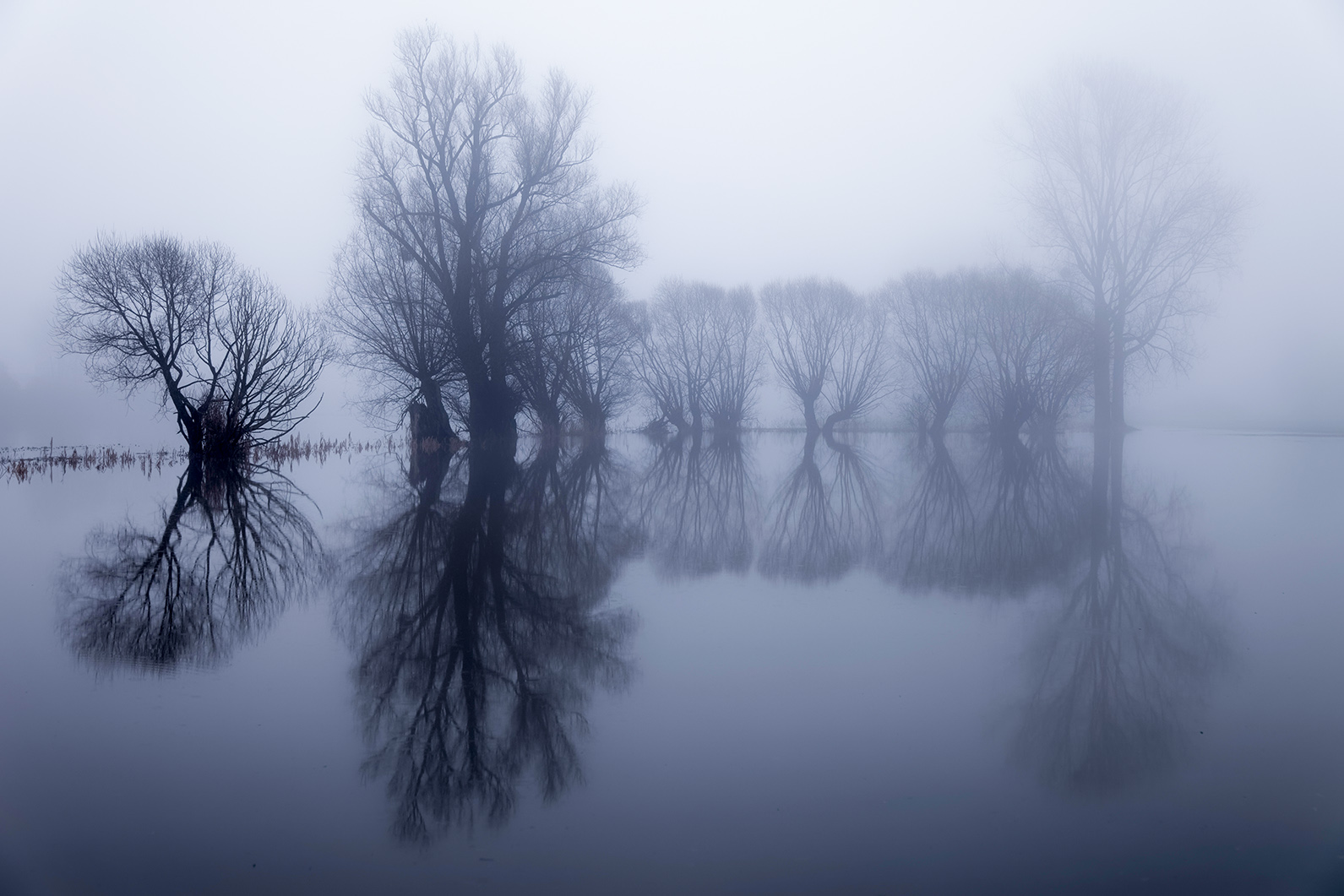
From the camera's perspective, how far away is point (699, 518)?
31.2ft

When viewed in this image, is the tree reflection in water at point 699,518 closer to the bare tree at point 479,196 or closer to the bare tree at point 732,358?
the bare tree at point 479,196

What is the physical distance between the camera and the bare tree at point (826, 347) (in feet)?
124

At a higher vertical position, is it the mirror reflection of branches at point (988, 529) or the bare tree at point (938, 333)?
the bare tree at point (938, 333)

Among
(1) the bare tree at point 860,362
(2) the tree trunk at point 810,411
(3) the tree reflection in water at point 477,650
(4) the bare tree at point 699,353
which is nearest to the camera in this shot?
(3) the tree reflection in water at point 477,650

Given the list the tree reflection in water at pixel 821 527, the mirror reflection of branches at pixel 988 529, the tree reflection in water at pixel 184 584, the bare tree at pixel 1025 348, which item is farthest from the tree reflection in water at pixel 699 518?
the bare tree at pixel 1025 348

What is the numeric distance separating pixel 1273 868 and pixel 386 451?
25.3 metres

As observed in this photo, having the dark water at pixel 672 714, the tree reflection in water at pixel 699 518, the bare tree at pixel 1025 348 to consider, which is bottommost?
the dark water at pixel 672 714

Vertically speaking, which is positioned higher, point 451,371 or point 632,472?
point 451,371

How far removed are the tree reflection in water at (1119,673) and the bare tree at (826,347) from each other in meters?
32.0

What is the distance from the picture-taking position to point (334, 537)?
786cm

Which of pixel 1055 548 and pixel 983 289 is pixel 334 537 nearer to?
pixel 1055 548

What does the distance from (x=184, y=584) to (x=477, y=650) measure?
9.29ft

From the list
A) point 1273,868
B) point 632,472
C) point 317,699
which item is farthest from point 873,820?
point 632,472

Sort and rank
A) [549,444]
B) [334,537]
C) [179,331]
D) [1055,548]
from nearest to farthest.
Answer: [1055,548] → [334,537] → [179,331] → [549,444]
